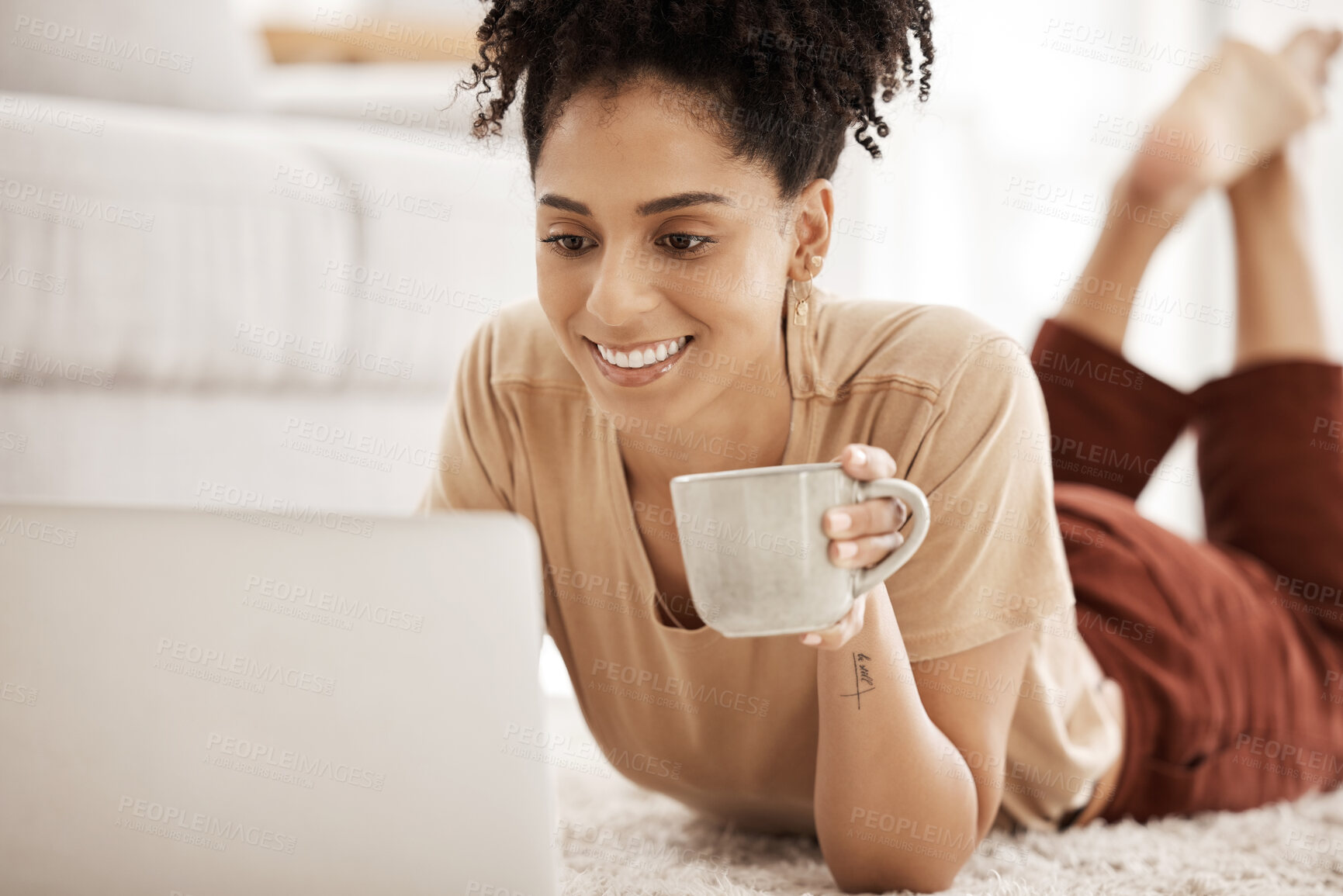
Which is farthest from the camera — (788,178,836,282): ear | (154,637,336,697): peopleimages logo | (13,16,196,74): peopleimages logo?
(13,16,196,74): peopleimages logo

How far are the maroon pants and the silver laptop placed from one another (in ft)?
2.90

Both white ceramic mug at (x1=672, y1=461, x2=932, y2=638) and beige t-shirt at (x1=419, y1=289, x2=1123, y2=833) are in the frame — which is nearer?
white ceramic mug at (x1=672, y1=461, x2=932, y2=638)

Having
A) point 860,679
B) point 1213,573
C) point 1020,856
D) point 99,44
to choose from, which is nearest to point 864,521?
point 860,679

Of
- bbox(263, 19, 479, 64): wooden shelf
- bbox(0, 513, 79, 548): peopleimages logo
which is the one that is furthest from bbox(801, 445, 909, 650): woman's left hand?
bbox(263, 19, 479, 64): wooden shelf

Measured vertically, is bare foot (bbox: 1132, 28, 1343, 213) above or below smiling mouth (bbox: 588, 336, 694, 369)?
above

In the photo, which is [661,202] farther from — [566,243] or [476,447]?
[476,447]

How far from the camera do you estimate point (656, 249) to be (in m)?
0.89

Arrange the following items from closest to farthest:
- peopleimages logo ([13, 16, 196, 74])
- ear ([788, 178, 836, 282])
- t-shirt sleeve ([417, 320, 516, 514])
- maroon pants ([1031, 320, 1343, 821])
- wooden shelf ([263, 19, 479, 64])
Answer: ear ([788, 178, 836, 282]) < t-shirt sleeve ([417, 320, 516, 514]) < maroon pants ([1031, 320, 1343, 821]) < peopleimages logo ([13, 16, 196, 74]) < wooden shelf ([263, 19, 479, 64])

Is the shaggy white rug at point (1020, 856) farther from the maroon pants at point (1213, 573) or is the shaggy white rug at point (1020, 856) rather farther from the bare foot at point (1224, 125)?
the bare foot at point (1224, 125)

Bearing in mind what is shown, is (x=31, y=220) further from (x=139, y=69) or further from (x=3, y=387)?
(x=139, y=69)

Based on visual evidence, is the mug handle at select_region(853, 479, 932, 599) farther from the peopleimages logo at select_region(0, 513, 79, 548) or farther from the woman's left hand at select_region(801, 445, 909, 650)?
the peopleimages logo at select_region(0, 513, 79, 548)

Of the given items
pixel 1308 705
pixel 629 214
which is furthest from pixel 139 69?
pixel 1308 705

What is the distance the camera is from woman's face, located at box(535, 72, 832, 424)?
0.87m

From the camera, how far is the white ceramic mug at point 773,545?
24.4 inches
